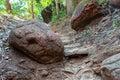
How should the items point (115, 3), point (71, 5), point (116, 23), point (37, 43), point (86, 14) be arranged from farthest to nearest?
point (71, 5), point (86, 14), point (115, 3), point (116, 23), point (37, 43)

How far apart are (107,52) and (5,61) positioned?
6.87 feet

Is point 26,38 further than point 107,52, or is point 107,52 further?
point 26,38

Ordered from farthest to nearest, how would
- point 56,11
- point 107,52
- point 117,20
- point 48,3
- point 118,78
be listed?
point 48,3
point 56,11
point 117,20
point 107,52
point 118,78

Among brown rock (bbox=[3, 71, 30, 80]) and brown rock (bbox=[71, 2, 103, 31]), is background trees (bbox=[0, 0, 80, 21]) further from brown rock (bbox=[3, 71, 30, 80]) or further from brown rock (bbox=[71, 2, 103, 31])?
brown rock (bbox=[3, 71, 30, 80])

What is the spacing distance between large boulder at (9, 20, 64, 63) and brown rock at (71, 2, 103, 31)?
6.19 ft

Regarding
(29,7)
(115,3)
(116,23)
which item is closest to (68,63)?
(116,23)

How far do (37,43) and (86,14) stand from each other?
91.9 inches

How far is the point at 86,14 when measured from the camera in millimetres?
6688

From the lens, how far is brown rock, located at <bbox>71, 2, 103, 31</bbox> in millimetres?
6594

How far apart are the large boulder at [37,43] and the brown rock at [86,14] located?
1.89 metres

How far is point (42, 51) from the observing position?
193 inches

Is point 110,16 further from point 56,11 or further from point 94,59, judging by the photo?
point 56,11

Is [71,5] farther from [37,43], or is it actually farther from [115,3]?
[37,43]

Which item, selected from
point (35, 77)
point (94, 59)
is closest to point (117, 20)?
point (94, 59)
